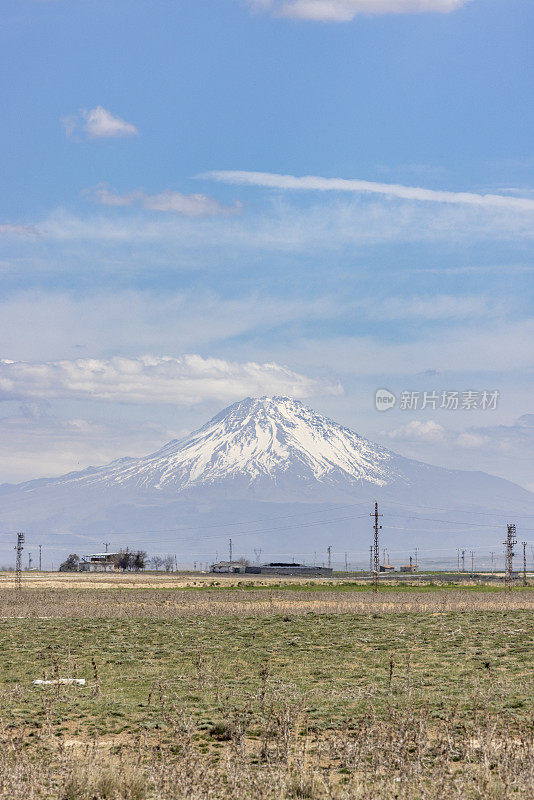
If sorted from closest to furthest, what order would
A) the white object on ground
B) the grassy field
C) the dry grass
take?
the grassy field < the white object on ground < the dry grass

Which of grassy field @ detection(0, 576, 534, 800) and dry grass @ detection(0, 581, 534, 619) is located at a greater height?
grassy field @ detection(0, 576, 534, 800)

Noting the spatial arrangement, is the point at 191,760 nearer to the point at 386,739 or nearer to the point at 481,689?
the point at 386,739

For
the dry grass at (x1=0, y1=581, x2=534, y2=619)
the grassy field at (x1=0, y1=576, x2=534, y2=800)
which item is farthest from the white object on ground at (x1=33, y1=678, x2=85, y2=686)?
the dry grass at (x1=0, y1=581, x2=534, y2=619)

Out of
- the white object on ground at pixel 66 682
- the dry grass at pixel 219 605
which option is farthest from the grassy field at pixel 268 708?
the dry grass at pixel 219 605

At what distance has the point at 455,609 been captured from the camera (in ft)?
182

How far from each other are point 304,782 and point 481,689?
10740 millimetres

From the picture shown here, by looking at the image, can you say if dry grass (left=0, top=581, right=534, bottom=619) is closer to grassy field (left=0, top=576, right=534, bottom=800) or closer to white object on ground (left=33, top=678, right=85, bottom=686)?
grassy field (left=0, top=576, right=534, bottom=800)

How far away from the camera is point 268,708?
64.3 ft

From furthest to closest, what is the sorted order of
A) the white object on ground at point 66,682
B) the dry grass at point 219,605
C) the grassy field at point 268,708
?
the dry grass at point 219,605 → the white object on ground at point 66,682 → the grassy field at point 268,708

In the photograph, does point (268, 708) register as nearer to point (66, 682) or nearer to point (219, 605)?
point (66, 682)

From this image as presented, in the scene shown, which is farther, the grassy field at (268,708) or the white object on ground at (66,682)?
the white object on ground at (66,682)

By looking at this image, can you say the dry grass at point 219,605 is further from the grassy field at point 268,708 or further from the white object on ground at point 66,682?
the white object on ground at point 66,682

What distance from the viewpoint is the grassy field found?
12461 millimetres

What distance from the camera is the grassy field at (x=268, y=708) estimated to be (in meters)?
12.5
